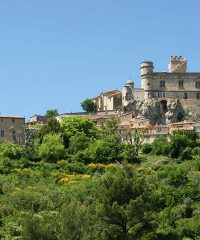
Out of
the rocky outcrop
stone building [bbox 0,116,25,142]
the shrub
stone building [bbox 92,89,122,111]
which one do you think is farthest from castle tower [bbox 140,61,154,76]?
stone building [bbox 0,116,25,142]

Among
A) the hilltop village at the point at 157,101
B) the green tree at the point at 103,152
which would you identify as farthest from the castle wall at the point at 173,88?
the green tree at the point at 103,152

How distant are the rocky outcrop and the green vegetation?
16.2 metres

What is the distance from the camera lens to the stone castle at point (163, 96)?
9044 centimetres

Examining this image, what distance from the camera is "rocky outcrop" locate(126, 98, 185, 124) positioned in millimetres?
89875

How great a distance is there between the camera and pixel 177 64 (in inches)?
3910

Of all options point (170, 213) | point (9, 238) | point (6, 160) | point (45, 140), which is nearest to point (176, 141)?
point (45, 140)

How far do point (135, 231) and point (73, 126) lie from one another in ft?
140

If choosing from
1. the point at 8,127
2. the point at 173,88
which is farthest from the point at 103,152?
the point at 173,88

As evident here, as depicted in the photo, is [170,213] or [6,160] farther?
[6,160]

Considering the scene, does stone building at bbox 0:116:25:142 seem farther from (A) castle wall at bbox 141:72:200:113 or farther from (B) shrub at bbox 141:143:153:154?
(A) castle wall at bbox 141:72:200:113

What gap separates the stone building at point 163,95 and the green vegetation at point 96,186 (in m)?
16.8

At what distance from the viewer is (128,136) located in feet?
262

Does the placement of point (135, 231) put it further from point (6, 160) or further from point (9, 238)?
point (6, 160)

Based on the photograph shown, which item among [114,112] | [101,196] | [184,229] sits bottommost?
[184,229]
